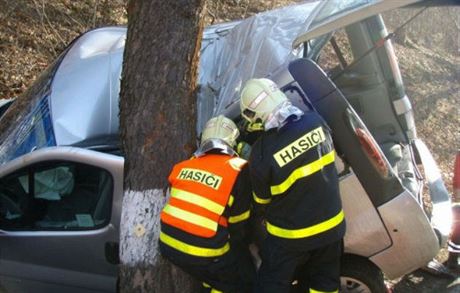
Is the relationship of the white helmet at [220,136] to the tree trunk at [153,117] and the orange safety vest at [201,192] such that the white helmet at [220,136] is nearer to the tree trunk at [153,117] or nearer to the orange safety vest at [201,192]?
the orange safety vest at [201,192]

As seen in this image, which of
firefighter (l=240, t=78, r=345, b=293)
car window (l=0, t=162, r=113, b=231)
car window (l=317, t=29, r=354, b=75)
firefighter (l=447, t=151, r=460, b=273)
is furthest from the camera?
car window (l=317, t=29, r=354, b=75)

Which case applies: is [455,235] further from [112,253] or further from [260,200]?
[112,253]

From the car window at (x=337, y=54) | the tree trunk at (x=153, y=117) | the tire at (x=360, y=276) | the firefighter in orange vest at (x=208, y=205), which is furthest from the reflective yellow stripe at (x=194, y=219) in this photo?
the car window at (x=337, y=54)

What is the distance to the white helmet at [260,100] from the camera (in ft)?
10.6

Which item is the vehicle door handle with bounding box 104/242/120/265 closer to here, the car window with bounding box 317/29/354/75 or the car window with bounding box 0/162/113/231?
the car window with bounding box 0/162/113/231

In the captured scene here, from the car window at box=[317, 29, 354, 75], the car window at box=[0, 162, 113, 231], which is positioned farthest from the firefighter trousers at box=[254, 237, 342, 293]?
the car window at box=[317, 29, 354, 75]

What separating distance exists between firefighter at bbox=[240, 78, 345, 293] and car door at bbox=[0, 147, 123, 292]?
951 millimetres

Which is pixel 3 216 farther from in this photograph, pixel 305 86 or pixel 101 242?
pixel 305 86

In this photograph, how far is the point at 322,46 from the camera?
4.26m

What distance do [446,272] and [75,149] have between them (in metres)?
2.86

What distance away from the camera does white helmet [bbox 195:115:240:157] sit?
327 cm

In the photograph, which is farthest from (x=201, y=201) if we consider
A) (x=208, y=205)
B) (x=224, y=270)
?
(x=224, y=270)

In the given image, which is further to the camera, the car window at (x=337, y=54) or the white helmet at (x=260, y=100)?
the car window at (x=337, y=54)

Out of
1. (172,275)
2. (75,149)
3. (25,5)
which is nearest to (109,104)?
(75,149)
